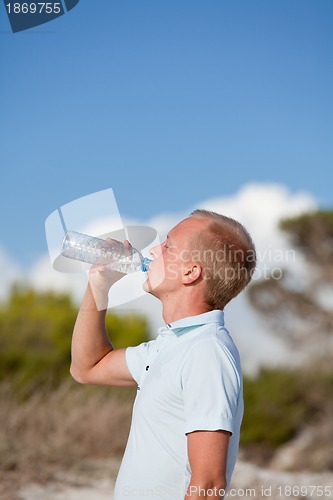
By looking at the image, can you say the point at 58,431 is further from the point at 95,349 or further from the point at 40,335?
the point at 40,335

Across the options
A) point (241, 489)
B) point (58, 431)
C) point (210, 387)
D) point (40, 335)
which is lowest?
point (40, 335)

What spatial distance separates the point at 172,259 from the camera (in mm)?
2125

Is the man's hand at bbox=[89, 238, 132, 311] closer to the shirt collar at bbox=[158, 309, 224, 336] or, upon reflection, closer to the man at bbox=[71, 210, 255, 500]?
the man at bbox=[71, 210, 255, 500]

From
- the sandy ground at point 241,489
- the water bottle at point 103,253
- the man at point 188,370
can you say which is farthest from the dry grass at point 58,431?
the man at point 188,370

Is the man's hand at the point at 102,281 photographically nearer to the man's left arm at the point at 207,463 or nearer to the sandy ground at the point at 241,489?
the man's left arm at the point at 207,463

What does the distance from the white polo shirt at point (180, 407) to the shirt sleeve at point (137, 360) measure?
0.70ft

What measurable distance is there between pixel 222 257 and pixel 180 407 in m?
0.44

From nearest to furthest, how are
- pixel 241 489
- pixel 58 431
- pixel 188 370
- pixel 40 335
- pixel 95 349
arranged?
pixel 188 370 < pixel 95 349 < pixel 241 489 < pixel 58 431 < pixel 40 335

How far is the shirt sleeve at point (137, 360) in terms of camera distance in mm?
2262

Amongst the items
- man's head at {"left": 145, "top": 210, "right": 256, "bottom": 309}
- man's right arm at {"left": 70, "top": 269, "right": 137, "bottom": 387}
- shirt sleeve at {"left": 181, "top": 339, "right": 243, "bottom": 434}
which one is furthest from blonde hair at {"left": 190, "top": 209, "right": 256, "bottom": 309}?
man's right arm at {"left": 70, "top": 269, "right": 137, "bottom": 387}

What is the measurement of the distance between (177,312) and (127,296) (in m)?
0.34

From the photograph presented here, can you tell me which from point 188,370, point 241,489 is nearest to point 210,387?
point 188,370

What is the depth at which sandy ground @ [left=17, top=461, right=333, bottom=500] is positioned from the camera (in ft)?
19.3

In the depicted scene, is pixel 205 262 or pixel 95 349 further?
pixel 95 349
